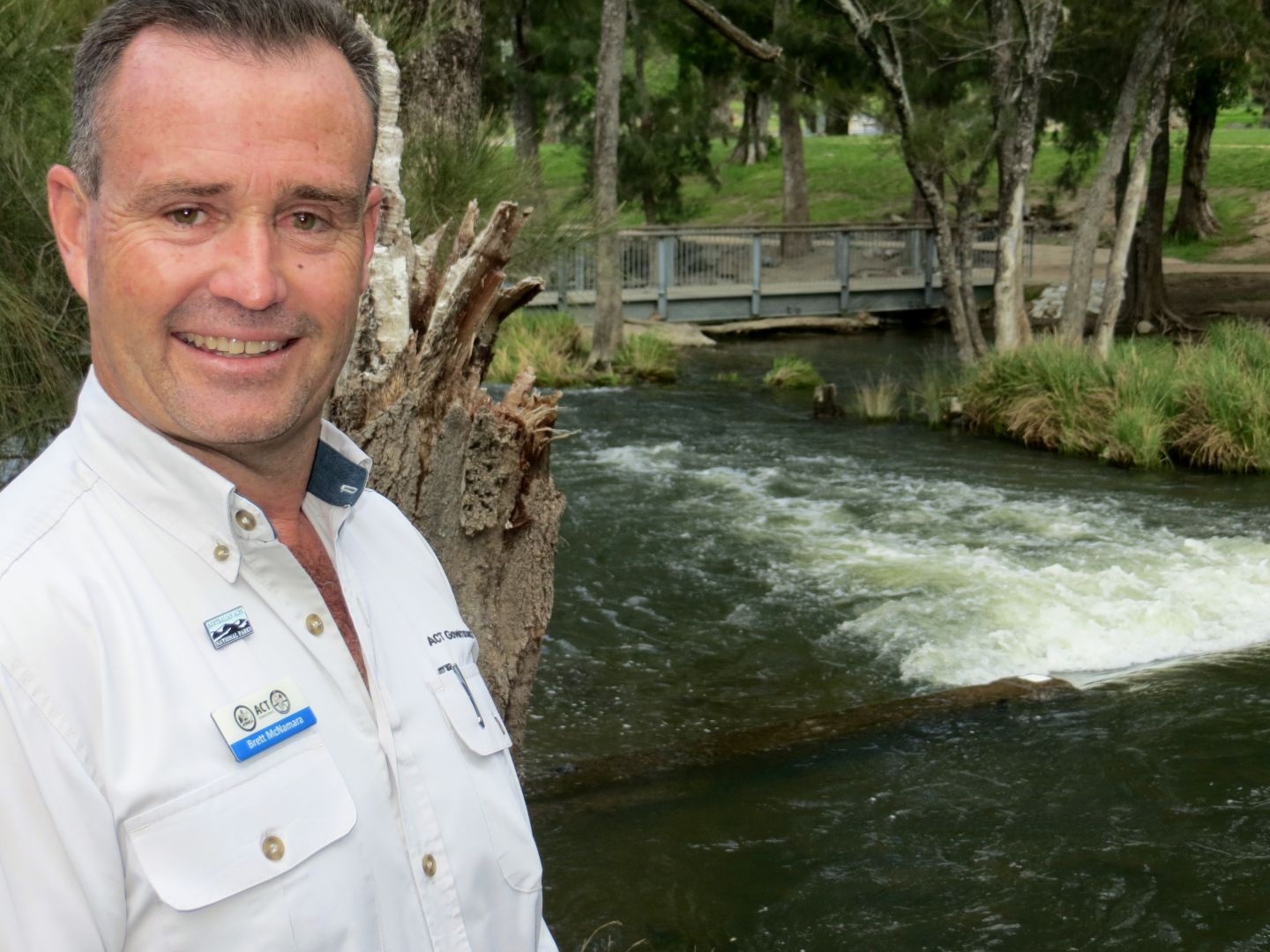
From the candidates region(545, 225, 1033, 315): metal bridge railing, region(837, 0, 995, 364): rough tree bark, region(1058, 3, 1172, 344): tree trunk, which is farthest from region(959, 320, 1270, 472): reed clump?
region(545, 225, 1033, 315): metal bridge railing

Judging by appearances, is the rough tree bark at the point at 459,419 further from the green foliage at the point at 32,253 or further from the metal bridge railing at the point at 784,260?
the metal bridge railing at the point at 784,260

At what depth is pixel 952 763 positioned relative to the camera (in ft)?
21.4

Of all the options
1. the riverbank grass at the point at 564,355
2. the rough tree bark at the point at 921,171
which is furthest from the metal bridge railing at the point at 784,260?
the rough tree bark at the point at 921,171

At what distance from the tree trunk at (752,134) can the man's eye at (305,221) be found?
104ft

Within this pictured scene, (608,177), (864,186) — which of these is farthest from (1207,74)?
(864,186)

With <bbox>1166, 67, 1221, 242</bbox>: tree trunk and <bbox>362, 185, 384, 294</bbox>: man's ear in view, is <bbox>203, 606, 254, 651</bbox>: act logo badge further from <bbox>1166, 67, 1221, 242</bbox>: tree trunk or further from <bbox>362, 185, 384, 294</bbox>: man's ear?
<bbox>1166, 67, 1221, 242</bbox>: tree trunk

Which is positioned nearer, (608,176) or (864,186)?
(608,176)

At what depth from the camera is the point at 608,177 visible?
2061cm

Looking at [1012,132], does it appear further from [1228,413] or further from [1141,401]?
[1228,413]

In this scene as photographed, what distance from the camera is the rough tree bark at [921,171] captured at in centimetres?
1691

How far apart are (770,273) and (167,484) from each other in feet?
81.2

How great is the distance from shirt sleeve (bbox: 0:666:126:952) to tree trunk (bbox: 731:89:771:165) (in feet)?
105

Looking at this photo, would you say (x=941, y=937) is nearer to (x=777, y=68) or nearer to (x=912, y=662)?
(x=912, y=662)

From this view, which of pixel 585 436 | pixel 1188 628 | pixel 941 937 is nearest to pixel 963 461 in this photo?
pixel 585 436
